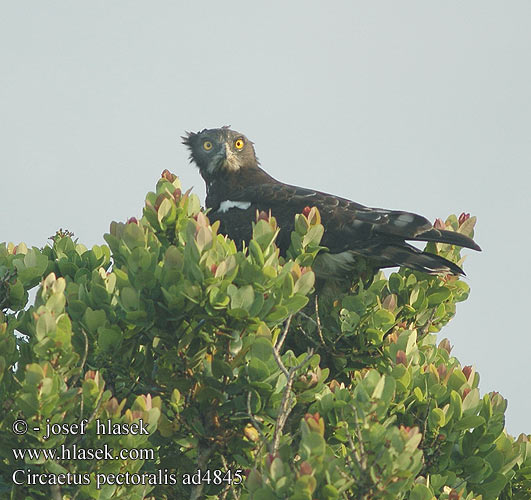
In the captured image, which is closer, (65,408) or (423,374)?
(65,408)

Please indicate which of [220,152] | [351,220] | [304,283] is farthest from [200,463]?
[220,152]

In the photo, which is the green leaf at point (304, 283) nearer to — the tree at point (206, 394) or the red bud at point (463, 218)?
the tree at point (206, 394)

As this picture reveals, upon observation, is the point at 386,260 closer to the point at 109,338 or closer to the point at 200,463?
the point at 200,463

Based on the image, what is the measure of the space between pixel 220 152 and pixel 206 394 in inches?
234

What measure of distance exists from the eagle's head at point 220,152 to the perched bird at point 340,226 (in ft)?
1.19

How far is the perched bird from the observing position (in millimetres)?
8258

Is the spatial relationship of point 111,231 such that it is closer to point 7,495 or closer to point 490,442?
point 7,495

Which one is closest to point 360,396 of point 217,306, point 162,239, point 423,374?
point 217,306

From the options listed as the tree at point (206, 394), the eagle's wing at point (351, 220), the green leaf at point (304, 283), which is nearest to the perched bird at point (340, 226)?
the eagle's wing at point (351, 220)

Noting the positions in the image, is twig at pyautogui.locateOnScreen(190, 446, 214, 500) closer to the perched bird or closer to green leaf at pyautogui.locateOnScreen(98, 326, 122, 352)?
green leaf at pyautogui.locateOnScreen(98, 326, 122, 352)

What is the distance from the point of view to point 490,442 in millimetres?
6594

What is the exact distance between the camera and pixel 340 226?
898 centimetres

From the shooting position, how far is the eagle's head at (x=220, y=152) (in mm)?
11422

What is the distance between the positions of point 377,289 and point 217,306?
237 cm
